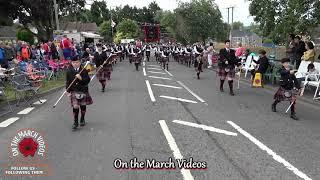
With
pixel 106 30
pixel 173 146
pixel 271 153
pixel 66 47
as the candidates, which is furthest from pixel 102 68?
pixel 106 30

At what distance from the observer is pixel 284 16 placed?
18547 millimetres

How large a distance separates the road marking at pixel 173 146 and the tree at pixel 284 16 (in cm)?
899

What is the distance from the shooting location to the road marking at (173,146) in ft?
21.4

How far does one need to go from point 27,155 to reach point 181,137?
3028mm

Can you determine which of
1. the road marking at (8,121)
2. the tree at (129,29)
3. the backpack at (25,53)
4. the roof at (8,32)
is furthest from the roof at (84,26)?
the road marking at (8,121)

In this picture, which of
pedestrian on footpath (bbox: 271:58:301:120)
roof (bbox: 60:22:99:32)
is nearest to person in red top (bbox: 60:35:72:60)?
pedestrian on footpath (bbox: 271:58:301:120)

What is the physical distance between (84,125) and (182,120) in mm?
2371

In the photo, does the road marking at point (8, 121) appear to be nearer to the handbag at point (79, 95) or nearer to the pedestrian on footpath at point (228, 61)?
the handbag at point (79, 95)

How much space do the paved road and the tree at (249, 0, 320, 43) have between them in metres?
4.18

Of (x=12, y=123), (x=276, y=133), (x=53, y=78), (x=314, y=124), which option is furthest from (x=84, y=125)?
(x=53, y=78)

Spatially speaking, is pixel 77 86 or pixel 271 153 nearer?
pixel 271 153

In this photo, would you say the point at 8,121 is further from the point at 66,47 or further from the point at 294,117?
the point at 66,47

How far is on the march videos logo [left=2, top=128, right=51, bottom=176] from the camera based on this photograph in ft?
22.6

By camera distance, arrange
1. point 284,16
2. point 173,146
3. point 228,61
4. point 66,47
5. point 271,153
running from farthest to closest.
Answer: point 66,47, point 284,16, point 228,61, point 173,146, point 271,153
